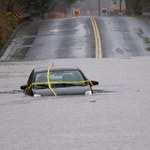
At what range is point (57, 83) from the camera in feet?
63.8

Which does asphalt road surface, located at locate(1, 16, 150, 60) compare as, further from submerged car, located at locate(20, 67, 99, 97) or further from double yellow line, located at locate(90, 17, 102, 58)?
submerged car, located at locate(20, 67, 99, 97)

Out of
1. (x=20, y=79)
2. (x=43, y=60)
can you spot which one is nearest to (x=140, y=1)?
(x=43, y=60)

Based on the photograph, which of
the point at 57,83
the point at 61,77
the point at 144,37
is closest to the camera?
the point at 57,83

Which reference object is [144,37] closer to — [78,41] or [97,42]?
[97,42]

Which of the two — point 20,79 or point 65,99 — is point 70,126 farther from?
point 20,79

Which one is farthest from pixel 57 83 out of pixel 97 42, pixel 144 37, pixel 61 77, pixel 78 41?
pixel 144 37

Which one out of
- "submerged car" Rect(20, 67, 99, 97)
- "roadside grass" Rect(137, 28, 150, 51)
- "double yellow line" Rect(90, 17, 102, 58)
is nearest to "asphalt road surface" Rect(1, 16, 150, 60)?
"roadside grass" Rect(137, 28, 150, 51)

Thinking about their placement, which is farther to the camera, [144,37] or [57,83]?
[144,37]

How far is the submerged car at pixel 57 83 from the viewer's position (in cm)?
1902

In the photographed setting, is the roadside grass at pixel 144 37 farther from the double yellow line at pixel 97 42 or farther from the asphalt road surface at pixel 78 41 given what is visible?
the double yellow line at pixel 97 42

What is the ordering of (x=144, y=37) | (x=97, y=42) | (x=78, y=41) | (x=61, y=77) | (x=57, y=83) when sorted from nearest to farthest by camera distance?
(x=57, y=83)
(x=61, y=77)
(x=97, y=42)
(x=78, y=41)
(x=144, y=37)

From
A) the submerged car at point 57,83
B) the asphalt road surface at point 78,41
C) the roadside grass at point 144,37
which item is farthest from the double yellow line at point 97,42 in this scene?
the submerged car at point 57,83

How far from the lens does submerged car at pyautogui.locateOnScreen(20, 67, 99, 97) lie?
1902cm

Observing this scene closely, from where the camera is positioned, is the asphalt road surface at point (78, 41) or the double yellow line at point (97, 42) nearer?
the double yellow line at point (97, 42)
